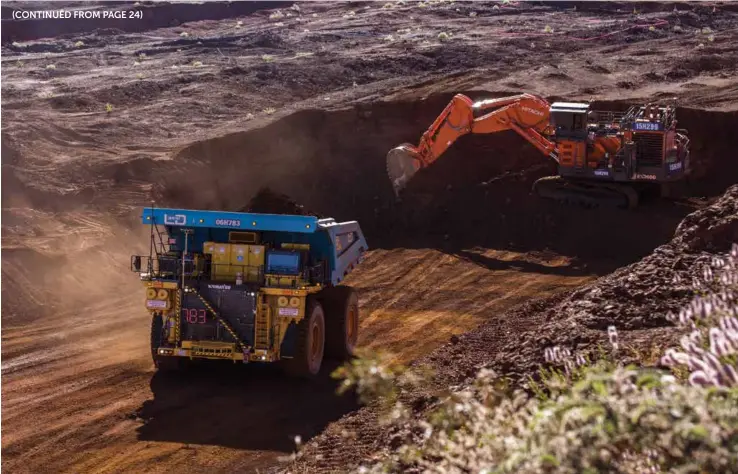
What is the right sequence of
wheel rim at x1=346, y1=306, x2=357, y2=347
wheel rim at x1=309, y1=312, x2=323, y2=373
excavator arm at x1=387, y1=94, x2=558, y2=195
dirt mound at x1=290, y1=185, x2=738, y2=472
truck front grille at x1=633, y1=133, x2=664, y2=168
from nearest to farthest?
dirt mound at x1=290, y1=185, x2=738, y2=472, wheel rim at x1=309, y1=312, x2=323, y2=373, wheel rim at x1=346, y1=306, x2=357, y2=347, truck front grille at x1=633, y1=133, x2=664, y2=168, excavator arm at x1=387, y1=94, x2=558, y2=195

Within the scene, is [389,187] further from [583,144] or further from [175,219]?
[175,219]

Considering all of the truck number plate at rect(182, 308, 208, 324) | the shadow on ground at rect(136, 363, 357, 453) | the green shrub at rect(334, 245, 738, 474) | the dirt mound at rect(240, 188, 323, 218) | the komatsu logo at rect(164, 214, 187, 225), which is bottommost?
the shadow on ground at rect(136, 363, 357, 453)

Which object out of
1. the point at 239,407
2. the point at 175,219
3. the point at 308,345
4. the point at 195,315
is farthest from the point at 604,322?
the point at 175,219

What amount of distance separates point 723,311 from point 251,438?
8789mm

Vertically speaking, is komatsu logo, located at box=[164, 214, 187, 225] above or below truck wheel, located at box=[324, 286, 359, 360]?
above

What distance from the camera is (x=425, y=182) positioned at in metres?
30.2

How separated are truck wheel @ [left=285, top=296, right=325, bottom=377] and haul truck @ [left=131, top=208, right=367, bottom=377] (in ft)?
0.05

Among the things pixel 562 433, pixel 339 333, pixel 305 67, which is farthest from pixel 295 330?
pixel 305 67

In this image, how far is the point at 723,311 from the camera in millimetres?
6441

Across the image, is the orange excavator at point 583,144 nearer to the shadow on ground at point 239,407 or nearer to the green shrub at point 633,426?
the shadow on ground at point 239,407

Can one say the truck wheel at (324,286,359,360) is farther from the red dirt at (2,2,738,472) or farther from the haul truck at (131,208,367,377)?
the red dirt at (2,2,738,472)

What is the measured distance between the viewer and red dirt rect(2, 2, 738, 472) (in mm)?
14383

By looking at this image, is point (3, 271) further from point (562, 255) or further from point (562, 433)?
point (562, 433)

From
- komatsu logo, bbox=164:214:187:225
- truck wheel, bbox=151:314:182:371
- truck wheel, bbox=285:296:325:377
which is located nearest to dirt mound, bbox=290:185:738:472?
truck wheel, bbox=285:296:325:377
